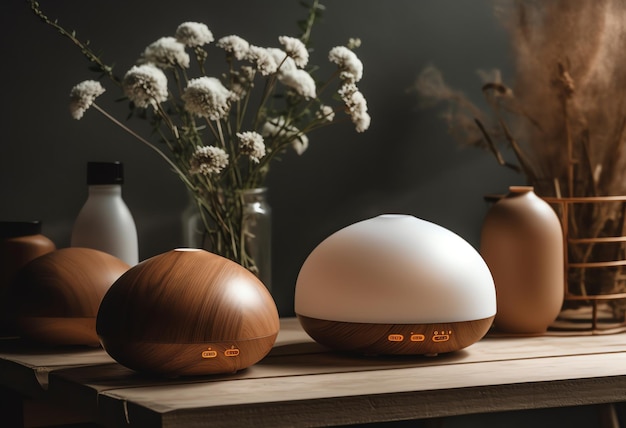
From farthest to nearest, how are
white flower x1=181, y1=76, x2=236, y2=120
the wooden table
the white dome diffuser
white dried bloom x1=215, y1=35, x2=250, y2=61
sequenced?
white dried bloom x1=215, y1=35, x2=250, y2=61, white flower x1=181, y1=76, x2=236, y2=120, the white dome diffuser, the wooden table

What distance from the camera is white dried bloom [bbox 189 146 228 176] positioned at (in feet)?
3.86

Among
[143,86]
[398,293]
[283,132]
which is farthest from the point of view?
[283,132]

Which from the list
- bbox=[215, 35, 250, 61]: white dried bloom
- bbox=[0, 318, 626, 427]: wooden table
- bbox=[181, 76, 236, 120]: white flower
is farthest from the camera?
bbox=[215, 35, 250, 61]: white dried bloom

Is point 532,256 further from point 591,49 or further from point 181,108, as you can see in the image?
point 181,108

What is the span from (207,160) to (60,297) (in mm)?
249

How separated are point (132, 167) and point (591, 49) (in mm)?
656

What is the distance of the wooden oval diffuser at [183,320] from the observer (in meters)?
0.89

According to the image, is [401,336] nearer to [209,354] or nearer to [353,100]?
[209,354]

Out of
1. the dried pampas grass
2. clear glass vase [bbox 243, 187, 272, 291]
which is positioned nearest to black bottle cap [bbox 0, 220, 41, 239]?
clear glass vase [bbox 243, 187, 272, 291]

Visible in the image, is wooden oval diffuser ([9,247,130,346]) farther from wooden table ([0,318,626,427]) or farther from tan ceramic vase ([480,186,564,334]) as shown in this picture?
tan ceramic vase ([480,186,564,334])

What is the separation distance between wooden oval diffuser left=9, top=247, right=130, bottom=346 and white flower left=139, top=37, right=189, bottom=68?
0.99 feet

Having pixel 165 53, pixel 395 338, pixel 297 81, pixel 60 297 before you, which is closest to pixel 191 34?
pixel 165 53

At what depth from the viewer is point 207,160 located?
1.18 metres

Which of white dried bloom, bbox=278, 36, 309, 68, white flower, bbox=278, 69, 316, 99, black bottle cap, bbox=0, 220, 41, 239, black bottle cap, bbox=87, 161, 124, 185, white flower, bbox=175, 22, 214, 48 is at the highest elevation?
white flower, bbox=175, 22, 214, 48
